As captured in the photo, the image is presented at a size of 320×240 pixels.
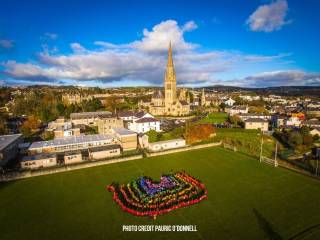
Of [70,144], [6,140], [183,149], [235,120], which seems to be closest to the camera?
[6,140]

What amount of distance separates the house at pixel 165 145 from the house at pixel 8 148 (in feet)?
73.5

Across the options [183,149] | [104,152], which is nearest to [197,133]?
[183,149]

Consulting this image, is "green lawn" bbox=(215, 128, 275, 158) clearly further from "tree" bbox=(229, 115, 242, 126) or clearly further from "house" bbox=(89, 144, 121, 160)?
"house" bbox=(89, 144, 121, 160)

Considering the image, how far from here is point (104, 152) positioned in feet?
109

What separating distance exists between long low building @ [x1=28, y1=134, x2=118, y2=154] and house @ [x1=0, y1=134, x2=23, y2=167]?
7.85 feet

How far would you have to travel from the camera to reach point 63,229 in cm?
1645

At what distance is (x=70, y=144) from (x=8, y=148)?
8797mm

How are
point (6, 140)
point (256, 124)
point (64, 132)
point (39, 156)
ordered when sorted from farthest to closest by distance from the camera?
point (256, 124), point (64, 132), point (6, 140), point (39, 156)

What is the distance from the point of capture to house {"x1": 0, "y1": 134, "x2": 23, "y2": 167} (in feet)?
95.8

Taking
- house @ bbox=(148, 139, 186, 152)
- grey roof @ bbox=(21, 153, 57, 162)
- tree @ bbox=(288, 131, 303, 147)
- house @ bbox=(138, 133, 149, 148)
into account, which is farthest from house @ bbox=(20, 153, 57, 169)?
tree @ bbox=(288, 131, 303, 147)

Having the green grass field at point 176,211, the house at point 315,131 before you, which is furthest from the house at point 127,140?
the house at point 315,131

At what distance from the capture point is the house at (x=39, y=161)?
29.0 meters

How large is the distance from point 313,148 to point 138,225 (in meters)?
41.9

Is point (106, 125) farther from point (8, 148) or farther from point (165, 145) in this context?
point (8, 148)
